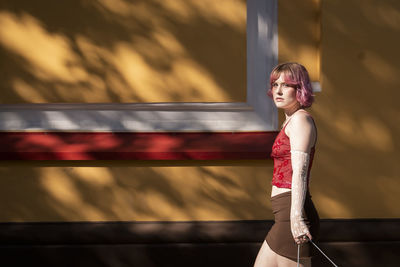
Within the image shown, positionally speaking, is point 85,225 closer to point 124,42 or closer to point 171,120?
point 171,120

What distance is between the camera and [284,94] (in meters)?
2.50

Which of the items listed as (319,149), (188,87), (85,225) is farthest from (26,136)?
(319,149)

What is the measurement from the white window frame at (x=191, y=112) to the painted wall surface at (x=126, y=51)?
3.0 inches

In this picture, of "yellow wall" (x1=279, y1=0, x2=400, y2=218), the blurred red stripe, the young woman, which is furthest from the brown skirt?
"yellow wall" (x1=279, y1=0, x2=400, y2=218)

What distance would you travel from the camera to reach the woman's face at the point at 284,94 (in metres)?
2.50

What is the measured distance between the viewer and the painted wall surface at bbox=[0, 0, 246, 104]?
4.30 metres

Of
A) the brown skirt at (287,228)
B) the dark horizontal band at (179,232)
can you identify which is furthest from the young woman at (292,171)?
the dark horizontal band at (179,232)

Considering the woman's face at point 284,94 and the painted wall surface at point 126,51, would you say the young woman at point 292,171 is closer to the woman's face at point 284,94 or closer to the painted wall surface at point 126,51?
the woman's face at point 284,94

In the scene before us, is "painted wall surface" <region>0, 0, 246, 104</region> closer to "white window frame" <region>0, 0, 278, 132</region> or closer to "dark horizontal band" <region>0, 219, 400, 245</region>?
"white window frame" <region>0, 0, 278, 132</region>

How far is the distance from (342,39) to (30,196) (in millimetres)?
3193

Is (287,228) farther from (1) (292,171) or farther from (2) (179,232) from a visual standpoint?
(2) (179,232)

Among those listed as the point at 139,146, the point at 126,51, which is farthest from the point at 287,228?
the point at 126,51

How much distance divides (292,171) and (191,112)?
6.50 feet

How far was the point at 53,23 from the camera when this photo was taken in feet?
14.1
